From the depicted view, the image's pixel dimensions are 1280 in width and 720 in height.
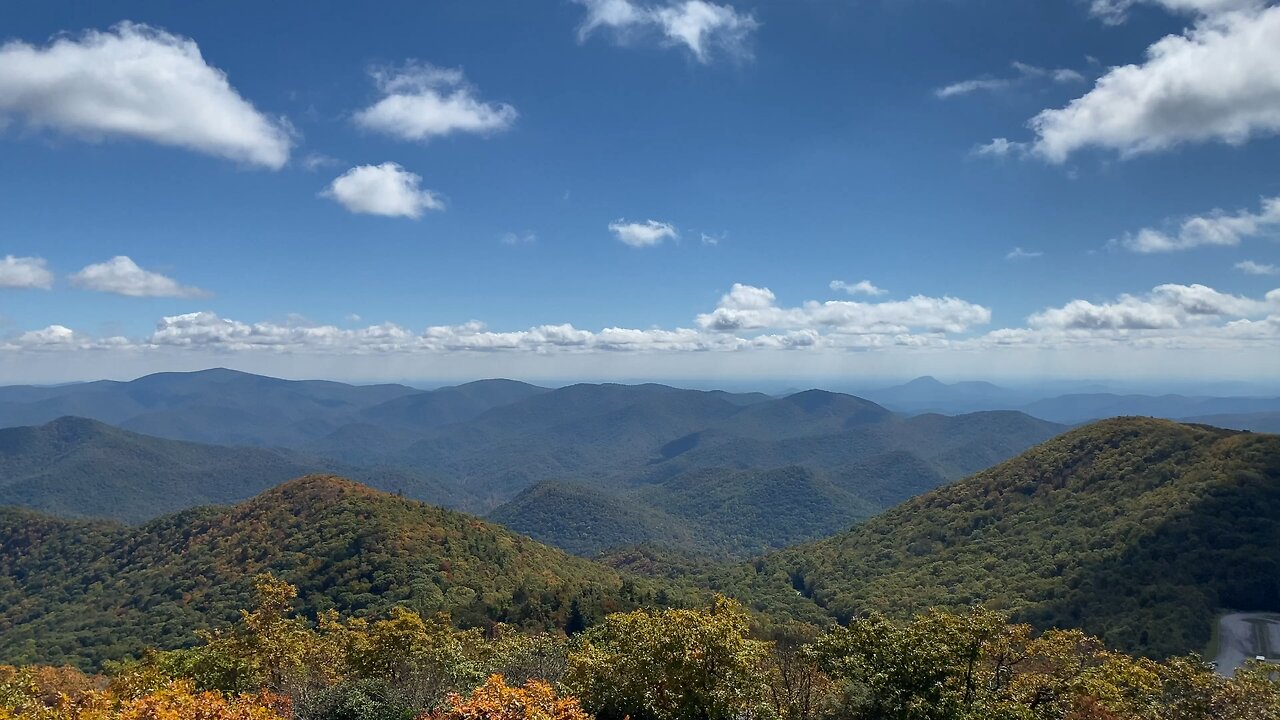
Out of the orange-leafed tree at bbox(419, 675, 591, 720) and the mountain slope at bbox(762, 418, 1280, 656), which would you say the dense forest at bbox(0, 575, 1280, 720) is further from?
the mountain slope at bbox(762, 418, 1280, 656)

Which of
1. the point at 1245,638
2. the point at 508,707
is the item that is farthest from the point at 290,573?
the point at 1245,638

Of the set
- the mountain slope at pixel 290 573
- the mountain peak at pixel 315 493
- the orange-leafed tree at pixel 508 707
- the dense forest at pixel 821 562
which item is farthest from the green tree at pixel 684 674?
the mountain peak at pixel 315 493

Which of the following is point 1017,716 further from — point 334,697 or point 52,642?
point 52,642

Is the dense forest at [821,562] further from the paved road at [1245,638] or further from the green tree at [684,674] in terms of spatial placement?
the green tree at [684,674]

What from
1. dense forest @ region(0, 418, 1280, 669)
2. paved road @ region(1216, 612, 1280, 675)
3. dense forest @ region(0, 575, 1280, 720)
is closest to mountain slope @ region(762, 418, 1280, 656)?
dense forest @ region(0, 418, 1280, 669)

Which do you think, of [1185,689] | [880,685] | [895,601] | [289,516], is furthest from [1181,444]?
[289,516]

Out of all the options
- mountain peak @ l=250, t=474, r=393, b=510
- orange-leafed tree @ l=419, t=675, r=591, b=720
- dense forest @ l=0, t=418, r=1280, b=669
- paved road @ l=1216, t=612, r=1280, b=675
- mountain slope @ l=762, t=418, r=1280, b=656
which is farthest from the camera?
mountain peak @ l=250, t=474, r=393, b=510
